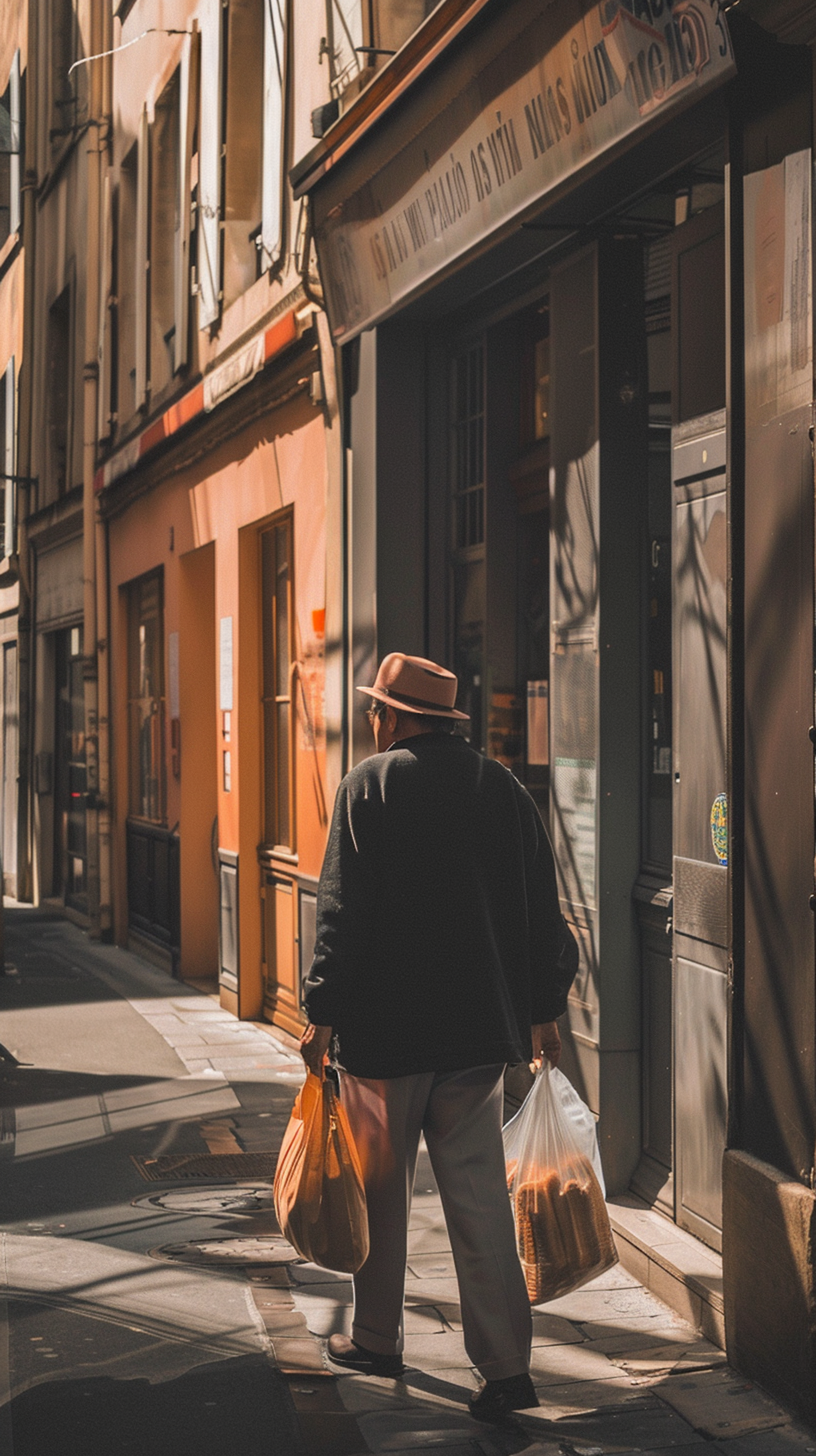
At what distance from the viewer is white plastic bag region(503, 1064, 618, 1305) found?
392 cm

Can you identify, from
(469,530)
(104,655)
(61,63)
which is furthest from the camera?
(61,63)

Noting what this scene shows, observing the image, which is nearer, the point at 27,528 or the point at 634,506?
the point at 634,506

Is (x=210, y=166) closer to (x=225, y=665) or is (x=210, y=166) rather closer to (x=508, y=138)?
(x=225, y=665)

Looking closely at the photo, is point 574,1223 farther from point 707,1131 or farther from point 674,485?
point 674,485

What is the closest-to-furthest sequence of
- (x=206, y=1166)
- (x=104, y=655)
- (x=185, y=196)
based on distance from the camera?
(x=206, y=1166)
(x=185, y=196)
(x=104, y=655)

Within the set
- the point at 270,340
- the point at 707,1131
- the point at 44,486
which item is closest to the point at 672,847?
the point at 707,1131

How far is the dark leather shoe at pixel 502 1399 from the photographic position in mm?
3738

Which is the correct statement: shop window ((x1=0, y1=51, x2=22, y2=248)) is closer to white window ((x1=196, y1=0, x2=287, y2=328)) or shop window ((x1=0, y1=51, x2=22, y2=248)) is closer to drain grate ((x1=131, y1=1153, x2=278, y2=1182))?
white window ((x1=196, y1=0, x2=287, y2=328))

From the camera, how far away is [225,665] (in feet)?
32.3

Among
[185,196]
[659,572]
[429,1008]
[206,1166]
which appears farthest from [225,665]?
[429,1008]

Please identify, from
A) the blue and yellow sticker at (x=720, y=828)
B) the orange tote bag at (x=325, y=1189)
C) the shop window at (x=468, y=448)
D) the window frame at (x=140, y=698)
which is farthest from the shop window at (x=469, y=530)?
the window frame at (x=140, y=698)

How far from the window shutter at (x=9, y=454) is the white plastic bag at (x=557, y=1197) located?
562 inches

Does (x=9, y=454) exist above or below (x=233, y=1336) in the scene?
above

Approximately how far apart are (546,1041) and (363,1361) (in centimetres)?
88
